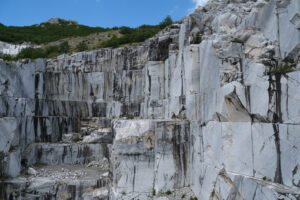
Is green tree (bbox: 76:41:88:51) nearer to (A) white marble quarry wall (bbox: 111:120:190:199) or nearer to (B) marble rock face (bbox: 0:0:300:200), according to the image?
(B) marble rock face (bbox: 0:0:300:200)

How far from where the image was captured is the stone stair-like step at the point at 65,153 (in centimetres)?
1272

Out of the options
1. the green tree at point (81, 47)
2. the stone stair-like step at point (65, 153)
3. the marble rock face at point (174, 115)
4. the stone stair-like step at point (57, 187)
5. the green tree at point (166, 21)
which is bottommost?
the stone stair-like step at point (57, 187)

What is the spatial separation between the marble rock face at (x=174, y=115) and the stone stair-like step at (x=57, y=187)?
4 centimetres

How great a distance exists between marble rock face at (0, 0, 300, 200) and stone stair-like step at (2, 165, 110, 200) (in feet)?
0.15

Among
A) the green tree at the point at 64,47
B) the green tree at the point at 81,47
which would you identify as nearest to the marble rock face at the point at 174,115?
the green tree at the point at 81,47

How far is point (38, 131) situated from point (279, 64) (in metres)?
12.7

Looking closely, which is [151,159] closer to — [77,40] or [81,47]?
[81,47]

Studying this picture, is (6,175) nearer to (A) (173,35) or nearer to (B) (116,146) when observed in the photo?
(B) (116,146)

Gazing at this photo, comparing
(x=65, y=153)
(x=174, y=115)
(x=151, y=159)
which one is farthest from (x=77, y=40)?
(x=151, y=159)

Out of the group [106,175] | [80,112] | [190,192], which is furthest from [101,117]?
[190,192]

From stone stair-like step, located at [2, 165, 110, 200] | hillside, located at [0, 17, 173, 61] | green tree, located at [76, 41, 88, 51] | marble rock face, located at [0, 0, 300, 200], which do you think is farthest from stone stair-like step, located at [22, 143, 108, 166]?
green tree, located at [76, 41, 88, 51]

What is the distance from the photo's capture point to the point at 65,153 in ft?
42.6

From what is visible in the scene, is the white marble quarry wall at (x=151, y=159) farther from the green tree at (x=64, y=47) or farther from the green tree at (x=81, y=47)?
the green tree at (x=64, y=47)

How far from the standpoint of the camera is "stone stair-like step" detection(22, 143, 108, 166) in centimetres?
1272
